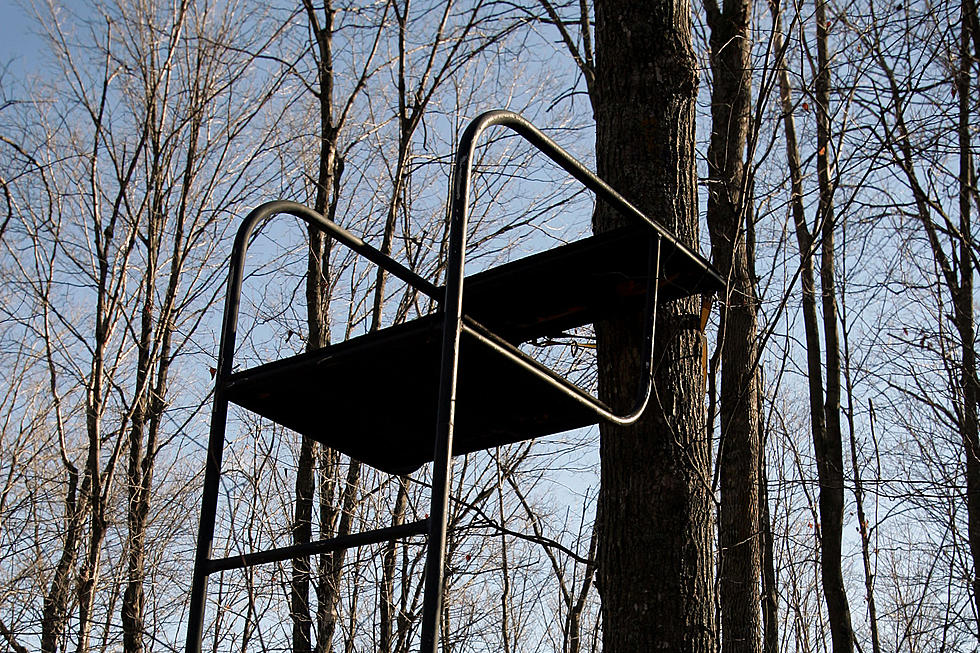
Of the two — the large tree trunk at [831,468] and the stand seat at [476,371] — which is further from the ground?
the large tree trunk at [831,468]

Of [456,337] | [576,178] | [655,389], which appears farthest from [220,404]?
[655,389]

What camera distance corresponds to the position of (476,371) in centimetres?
199

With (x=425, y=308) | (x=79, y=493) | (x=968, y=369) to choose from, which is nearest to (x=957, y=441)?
(x=968, y=369)

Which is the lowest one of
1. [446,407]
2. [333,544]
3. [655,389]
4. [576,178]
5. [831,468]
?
[333,544]

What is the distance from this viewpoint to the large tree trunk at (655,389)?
2.42m

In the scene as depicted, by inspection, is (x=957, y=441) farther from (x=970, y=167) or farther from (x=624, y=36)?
(x=624, y=36)

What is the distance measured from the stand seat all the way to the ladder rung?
13.7 inches

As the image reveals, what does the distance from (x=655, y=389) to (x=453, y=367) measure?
1046mm

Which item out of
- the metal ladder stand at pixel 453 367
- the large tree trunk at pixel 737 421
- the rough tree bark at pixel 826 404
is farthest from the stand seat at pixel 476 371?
the rough tree bark at pixel 826 404

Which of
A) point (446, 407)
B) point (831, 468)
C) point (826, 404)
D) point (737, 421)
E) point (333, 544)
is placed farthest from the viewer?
point (826, 404)

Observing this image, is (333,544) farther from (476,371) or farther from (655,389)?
(655,389)

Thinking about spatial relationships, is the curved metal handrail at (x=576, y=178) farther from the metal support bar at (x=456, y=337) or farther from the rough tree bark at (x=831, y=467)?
the rough tree bark at (x=831, y=467)

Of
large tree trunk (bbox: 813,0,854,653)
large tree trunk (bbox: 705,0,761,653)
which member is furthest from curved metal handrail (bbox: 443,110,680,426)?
large tree trunk (bbox: 813,0,854,653)

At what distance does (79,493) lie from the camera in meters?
8.38
